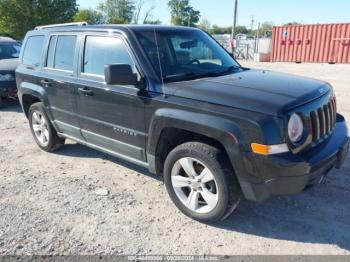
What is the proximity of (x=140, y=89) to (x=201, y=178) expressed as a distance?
3.72ft

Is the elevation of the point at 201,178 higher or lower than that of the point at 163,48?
lower

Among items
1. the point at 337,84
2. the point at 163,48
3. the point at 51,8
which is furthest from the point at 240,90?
the point at 51,8

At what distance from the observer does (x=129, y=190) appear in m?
4.34

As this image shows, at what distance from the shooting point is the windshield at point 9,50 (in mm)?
10664

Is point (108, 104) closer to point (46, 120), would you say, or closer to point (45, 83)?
point (45, 83)

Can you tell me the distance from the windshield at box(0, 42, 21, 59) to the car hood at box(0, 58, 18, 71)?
1.33 ft

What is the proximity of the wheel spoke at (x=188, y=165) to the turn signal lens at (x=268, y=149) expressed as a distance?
75cm

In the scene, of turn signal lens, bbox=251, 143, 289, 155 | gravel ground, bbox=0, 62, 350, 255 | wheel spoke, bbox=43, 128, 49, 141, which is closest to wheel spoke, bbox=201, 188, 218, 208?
gravel ground, bbox=0, 62, 350, 255

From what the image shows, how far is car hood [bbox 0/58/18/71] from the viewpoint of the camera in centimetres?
926

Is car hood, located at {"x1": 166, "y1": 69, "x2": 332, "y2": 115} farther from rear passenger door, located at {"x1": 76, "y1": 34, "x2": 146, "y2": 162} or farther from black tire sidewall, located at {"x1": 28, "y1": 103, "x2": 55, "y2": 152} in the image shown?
black tire sidewall, located at {"x1": 28, "y1": 103, "x2": 55, "y2": 152}

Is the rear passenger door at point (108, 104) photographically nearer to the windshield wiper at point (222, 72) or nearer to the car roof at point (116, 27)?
the car roof at point (116, 27)

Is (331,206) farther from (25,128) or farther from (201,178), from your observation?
(25,128)

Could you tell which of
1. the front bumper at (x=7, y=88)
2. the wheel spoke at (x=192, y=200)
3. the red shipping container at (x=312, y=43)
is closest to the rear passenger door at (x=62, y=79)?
the wheel spoke at (x=192, y=200)

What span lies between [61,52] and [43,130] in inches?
58.4
